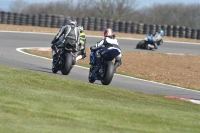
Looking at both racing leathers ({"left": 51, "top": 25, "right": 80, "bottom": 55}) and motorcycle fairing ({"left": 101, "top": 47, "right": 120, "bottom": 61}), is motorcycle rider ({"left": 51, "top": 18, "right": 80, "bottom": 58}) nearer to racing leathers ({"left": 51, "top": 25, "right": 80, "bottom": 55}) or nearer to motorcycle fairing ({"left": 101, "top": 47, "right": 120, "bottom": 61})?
racing leathers ({"left": 51, "top": 25, "right": 80, "bottom": 55})

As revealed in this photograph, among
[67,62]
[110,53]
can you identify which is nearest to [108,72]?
[110,53]

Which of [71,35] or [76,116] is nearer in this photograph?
[76,116]

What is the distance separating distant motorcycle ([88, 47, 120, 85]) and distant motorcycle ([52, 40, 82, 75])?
3.13 ft

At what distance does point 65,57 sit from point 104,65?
67.2 inches

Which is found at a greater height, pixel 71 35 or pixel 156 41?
pixel 71 35

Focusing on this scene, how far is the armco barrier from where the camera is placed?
40.1m

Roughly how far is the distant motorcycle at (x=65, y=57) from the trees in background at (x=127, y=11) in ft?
145

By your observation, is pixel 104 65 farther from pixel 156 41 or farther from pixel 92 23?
pixel 92 23

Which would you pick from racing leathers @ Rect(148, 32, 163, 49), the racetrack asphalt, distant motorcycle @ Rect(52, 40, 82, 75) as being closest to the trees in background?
the racetrack asphalt

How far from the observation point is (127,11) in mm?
62938

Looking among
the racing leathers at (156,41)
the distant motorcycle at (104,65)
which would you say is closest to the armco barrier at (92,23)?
the racing leathers at (156,41)

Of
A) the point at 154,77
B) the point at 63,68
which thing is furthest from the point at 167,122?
the point at 154,77

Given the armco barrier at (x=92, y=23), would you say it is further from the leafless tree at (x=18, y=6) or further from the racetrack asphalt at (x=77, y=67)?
the leafless tree at (x=18, y=6)

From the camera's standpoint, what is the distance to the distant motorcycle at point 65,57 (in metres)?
16.4
